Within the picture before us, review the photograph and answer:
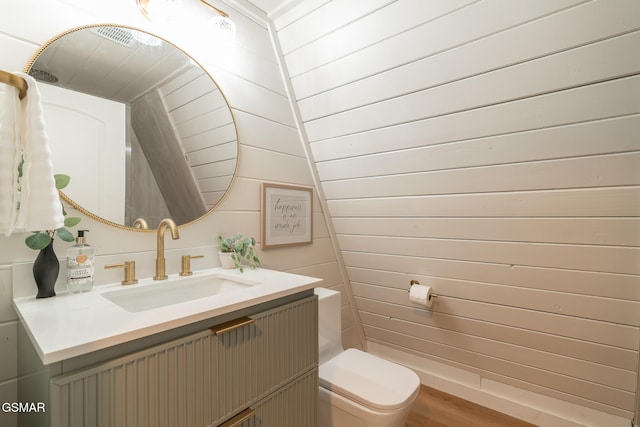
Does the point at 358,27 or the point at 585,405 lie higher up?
the point at 358,27

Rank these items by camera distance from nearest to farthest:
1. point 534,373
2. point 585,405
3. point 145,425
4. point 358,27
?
point 145,425, point 358,27, point 585,405, point 534,373

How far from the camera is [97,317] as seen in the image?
0.73 m

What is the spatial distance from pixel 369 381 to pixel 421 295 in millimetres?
589

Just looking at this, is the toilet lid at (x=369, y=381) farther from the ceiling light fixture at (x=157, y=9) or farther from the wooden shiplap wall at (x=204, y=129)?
the ceiling light fixture at (x=157, y=9)

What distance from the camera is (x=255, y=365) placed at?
0.89 metres

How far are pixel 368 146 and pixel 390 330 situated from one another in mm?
1365

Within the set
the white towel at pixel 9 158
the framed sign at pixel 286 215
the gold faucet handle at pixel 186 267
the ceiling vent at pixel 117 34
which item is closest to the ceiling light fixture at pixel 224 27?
the ceiling vent at pixel 117 34

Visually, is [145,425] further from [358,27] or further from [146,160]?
[358,27]

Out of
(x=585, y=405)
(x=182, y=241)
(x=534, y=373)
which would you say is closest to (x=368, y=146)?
(x=182, y=241)

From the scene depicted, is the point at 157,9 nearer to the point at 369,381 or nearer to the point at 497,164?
the point at 497,164

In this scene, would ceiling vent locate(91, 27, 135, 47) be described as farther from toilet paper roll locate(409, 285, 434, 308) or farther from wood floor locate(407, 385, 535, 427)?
wood floor locate(407, 385, 535, 427)

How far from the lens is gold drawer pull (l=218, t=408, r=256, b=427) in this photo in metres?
0.82

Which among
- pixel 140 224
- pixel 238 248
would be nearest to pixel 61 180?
pixel 140 224

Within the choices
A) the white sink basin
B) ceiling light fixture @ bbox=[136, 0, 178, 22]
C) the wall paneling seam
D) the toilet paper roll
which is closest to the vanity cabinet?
the white sink basin
